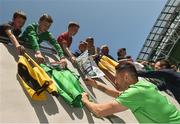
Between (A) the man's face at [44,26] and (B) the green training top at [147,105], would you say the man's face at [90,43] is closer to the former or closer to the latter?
(A) the man's face at [44,26]

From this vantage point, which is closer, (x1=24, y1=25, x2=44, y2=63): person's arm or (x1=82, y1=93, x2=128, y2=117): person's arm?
(x1=82, y1=93, x2=128, y2=117): person's arm

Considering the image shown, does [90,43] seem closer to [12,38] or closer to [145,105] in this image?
[12,38]

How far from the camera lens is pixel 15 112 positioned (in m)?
4.99

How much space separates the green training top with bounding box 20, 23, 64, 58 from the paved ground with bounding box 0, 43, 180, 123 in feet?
1.26

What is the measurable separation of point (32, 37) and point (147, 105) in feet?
10.7

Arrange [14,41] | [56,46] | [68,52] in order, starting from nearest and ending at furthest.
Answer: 1. [14,41]
2. [56,46]
3. [68,52]

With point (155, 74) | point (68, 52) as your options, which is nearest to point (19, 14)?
point (68, 52)

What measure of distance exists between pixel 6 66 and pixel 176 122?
286cm

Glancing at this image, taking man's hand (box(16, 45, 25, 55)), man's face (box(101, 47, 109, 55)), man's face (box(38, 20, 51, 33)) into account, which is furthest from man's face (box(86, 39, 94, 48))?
man's hand (box(16, 45, 25, 55))

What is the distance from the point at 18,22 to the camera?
6.54 meters

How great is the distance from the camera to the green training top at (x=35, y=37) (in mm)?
6508

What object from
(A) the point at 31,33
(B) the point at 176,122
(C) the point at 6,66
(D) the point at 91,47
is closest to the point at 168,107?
(B) the point at 176,122

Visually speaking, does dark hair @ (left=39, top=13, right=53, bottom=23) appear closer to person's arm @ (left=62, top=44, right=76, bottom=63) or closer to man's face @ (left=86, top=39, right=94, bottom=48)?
person's arm @ (left=62, top=44, right=76, bottom=63)

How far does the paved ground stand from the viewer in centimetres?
500
